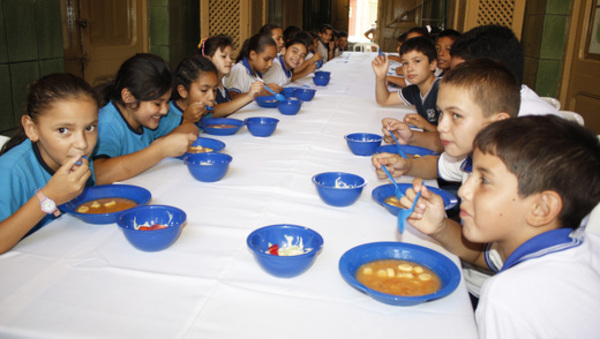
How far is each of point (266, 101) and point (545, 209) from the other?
217 cm

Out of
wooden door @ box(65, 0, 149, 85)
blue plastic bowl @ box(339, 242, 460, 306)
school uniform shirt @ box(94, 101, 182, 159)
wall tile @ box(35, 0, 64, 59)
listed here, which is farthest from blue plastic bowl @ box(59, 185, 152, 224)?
wooden door @ box(65, 0, 149, 85)

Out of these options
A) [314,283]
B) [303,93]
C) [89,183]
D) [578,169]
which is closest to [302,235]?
[314,283]

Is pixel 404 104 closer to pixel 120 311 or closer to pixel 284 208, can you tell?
pixel 284 208

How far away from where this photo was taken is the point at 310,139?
7.16 ft

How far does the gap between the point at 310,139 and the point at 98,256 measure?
1272 millimetres

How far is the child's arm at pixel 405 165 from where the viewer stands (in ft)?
5.33

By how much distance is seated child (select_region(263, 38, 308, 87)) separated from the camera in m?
3.96

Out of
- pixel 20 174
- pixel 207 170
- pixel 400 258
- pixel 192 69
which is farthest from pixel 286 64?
pixel 400 258

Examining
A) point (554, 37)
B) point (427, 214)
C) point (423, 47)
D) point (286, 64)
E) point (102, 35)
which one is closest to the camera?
point (427, 214)

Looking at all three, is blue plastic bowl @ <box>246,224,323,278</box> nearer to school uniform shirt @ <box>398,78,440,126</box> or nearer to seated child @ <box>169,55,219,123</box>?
seated child @ <box>169,55,219,123</box>

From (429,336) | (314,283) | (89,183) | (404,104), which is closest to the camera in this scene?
(429,336)

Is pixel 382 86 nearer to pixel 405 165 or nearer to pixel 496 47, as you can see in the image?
pixel 496 47

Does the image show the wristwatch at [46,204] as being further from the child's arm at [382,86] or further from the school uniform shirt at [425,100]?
the child's arm at [382,86]

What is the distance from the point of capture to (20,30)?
9.19 ft
